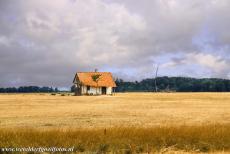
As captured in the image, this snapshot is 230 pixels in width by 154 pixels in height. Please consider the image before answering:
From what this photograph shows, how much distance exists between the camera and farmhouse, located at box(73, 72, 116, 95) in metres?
96.1

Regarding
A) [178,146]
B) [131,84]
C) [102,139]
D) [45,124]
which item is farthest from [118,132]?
[131,84]

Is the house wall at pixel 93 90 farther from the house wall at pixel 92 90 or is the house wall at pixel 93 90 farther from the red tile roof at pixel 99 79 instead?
the red tile roof at pixel 99 79

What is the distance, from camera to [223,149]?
20.8m

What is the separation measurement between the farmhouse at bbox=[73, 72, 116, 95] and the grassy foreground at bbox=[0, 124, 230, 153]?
7310 centimetres

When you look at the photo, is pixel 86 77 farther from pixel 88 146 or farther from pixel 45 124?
pixel 88 146

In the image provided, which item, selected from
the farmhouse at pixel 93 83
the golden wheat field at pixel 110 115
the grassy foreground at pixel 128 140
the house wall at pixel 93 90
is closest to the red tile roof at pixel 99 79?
the farmhouse at pixel 93 83

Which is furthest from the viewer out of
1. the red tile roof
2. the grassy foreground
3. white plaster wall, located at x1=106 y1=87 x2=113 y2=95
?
white plaster wall, located at x1=106 y1=87 x2=113 y2=95

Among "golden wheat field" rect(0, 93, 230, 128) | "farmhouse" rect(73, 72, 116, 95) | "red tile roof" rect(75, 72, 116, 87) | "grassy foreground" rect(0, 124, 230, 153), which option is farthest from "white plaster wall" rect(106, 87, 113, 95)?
"grassy foreground" rect(0, 124, 230, 153)

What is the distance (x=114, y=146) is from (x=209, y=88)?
126771 mm

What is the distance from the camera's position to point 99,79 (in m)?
99.3

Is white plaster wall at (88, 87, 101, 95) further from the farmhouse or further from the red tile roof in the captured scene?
the red tile roof

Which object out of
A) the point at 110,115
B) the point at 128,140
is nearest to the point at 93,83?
the point at 110,115

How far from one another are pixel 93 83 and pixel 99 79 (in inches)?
102

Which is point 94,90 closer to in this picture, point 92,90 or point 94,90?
point 94,90
